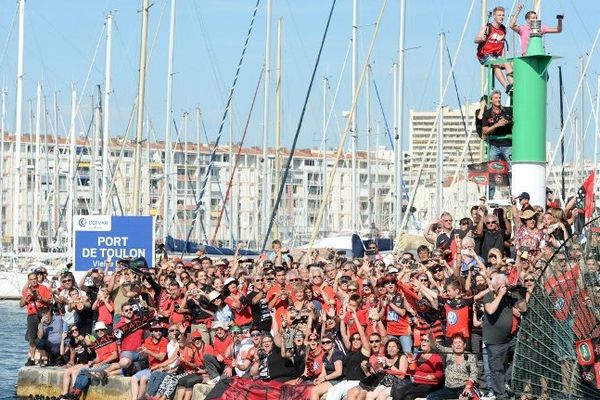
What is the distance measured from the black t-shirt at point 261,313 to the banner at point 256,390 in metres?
1.37

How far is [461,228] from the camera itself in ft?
63.0

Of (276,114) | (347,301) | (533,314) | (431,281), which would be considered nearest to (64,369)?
(347,301)

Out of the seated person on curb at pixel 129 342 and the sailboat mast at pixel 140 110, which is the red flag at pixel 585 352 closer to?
the seated person on curb at pixel 129 342

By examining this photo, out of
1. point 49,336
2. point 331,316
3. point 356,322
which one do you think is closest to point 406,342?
point 356,322

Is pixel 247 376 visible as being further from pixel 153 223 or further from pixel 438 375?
pixel 153 223

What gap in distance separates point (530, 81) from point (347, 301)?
454cm

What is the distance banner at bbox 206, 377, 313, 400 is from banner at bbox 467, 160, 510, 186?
181 inches

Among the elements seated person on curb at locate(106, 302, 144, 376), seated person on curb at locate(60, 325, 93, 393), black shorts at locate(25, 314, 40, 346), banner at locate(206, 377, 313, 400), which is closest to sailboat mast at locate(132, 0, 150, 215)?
black shorts at locate(25, 314, 40, 346)

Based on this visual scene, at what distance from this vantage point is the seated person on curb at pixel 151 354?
20.2m

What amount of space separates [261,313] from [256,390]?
197 centimetres

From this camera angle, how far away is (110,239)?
23.9 m

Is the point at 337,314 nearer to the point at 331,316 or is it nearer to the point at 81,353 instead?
the point at 331,316

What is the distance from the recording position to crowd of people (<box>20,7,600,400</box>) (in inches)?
630

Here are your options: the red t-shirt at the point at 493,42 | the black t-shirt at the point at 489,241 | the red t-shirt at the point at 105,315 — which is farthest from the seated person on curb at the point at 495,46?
the red t-shirt at the point at 105,315
